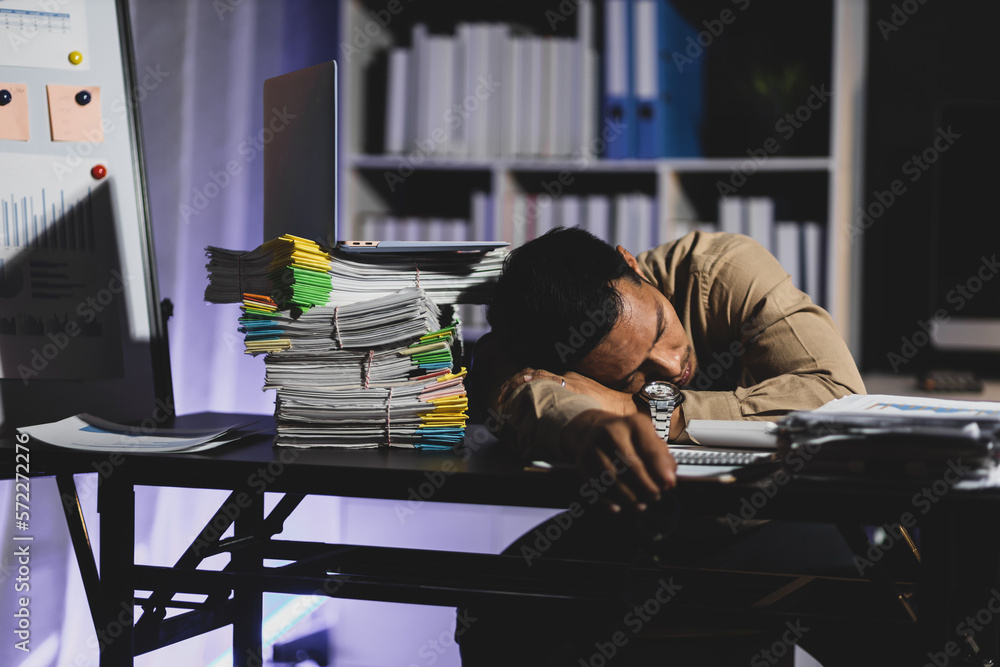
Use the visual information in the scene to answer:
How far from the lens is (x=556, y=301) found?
3.38ft

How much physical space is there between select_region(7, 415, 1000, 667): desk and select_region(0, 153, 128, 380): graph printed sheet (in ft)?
1.08

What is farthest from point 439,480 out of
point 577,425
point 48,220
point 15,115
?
point 15,115

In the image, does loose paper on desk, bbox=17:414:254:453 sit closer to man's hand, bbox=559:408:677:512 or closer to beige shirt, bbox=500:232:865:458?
beige shirt, bbox=500:232:865:458

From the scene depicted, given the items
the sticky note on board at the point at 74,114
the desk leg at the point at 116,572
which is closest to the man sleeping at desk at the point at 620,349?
the desk leg at the point at 116,572

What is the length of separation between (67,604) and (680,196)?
5.81 feet

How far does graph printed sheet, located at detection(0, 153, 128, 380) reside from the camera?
1214 millimetres

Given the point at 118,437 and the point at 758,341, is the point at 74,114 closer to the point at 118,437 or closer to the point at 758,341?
the point at 118,437

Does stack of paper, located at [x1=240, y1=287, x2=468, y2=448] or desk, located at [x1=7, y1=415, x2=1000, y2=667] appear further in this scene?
stack of paper, located at [x1=240, y1=287, x2=468, y2=448]

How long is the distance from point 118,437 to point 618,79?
1556mm

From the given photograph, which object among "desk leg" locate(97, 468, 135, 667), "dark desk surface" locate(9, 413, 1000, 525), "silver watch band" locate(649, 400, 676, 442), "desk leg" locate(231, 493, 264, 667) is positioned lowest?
"desk leg" locate(231, 493, 264, 667)

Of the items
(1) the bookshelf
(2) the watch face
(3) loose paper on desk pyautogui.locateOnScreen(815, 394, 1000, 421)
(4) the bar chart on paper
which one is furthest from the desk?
(1) the bookshelf

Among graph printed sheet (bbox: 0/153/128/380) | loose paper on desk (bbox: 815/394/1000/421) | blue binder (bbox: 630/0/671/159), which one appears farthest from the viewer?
blue binder (bbox: 630/0/671/159)

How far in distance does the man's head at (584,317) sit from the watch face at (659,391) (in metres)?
0.03

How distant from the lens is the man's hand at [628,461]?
2.31ft
